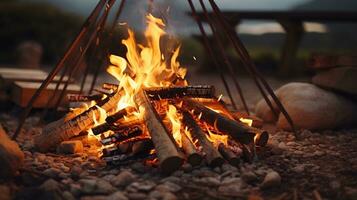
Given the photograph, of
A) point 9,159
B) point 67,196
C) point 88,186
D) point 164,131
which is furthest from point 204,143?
point 9,159

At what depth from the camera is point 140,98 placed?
456 cm

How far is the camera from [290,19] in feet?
35.1

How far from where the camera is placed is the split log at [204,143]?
387cm

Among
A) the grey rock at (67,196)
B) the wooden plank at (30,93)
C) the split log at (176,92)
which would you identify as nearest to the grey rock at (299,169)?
the split log at (176,92)

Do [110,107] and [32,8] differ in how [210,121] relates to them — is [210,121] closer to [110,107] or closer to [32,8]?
[110,107]

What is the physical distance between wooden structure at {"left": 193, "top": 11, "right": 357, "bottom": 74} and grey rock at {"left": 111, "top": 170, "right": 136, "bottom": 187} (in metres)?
6.57

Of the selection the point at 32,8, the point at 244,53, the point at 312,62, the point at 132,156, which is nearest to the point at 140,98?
the point at 132,156

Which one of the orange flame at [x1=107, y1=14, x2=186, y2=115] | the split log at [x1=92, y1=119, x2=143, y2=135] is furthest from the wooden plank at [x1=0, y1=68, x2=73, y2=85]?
the split log at [x1=92, y1=119, x2=143, y2=135]

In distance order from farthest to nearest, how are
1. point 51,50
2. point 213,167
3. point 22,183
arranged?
1. point 51,50
2. point 213,167
3. point 22,183

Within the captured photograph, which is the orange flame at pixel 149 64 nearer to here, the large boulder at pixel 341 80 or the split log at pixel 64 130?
the split log at pixel 64 130

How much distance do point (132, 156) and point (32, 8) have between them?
1385cm

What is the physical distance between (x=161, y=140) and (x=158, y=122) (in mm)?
323

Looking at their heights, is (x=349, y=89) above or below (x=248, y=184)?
above

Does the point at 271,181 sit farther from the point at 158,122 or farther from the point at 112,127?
the point at 112,127
